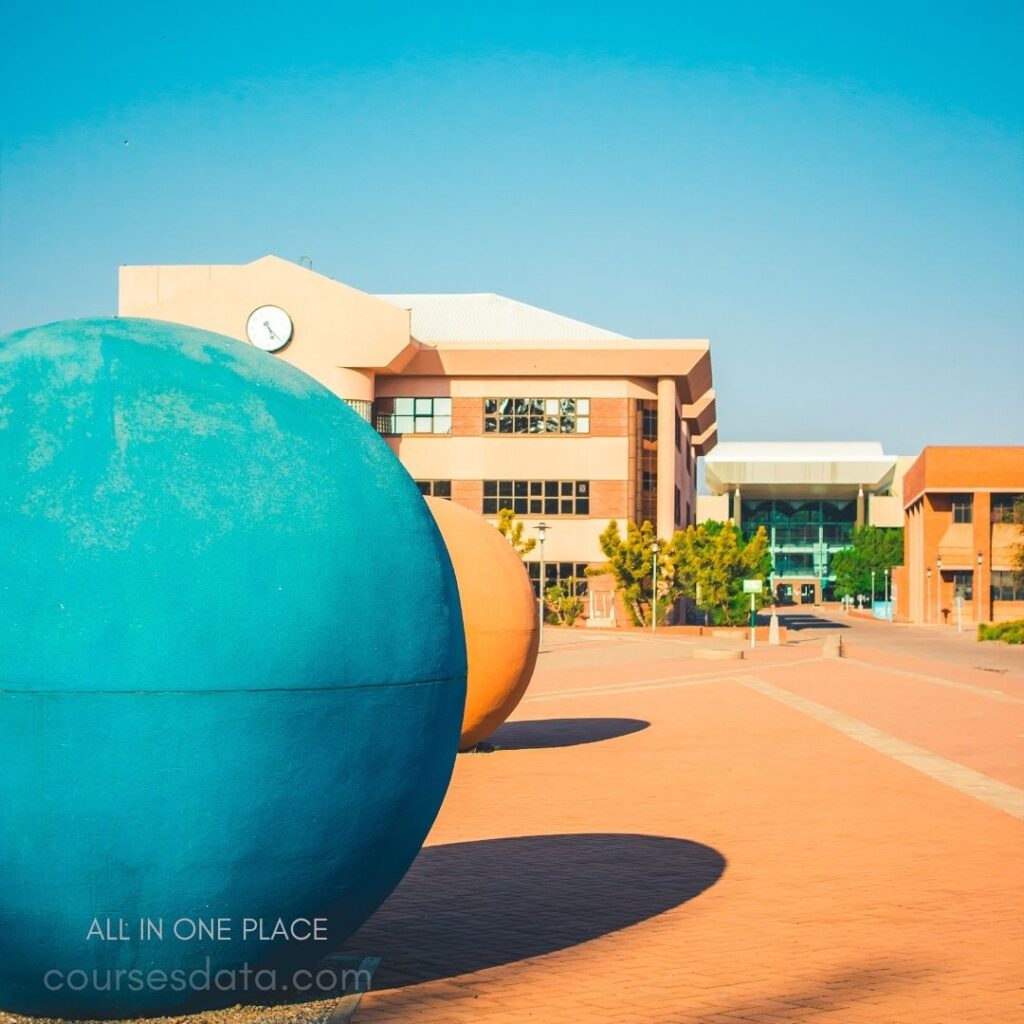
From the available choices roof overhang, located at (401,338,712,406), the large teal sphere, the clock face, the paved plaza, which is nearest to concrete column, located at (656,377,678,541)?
roof overhang, located at (401,338,712,406)

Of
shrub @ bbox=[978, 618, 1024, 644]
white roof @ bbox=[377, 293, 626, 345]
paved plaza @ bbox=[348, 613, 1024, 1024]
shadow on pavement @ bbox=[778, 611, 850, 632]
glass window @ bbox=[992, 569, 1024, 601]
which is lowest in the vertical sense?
shadow on pavement @ bbox=[778, 611, 850, 632]

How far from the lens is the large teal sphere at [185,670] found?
5176 mm

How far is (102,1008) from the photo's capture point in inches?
218

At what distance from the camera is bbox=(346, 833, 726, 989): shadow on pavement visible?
6.95 metres

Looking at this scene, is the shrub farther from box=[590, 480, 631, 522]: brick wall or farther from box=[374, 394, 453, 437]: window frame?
box=[374, 394, 453, 437]: window frame

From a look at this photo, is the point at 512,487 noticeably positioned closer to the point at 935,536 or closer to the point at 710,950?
the point at 935,536

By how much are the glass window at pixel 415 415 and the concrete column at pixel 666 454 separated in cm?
1068

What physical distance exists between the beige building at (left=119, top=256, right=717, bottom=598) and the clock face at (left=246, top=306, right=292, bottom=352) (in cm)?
7

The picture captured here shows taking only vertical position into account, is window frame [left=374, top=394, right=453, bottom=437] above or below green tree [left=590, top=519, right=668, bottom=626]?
above

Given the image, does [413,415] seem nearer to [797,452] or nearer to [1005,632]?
[1005,632]

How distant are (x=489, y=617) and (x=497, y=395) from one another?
5623 centimetres

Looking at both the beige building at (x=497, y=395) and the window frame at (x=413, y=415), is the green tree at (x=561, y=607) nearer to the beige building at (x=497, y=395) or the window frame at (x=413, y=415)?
the beige building at (x=497, y=395)

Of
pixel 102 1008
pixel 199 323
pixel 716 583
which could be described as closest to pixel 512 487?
pixel 716 583

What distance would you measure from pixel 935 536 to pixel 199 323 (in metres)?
49.0
